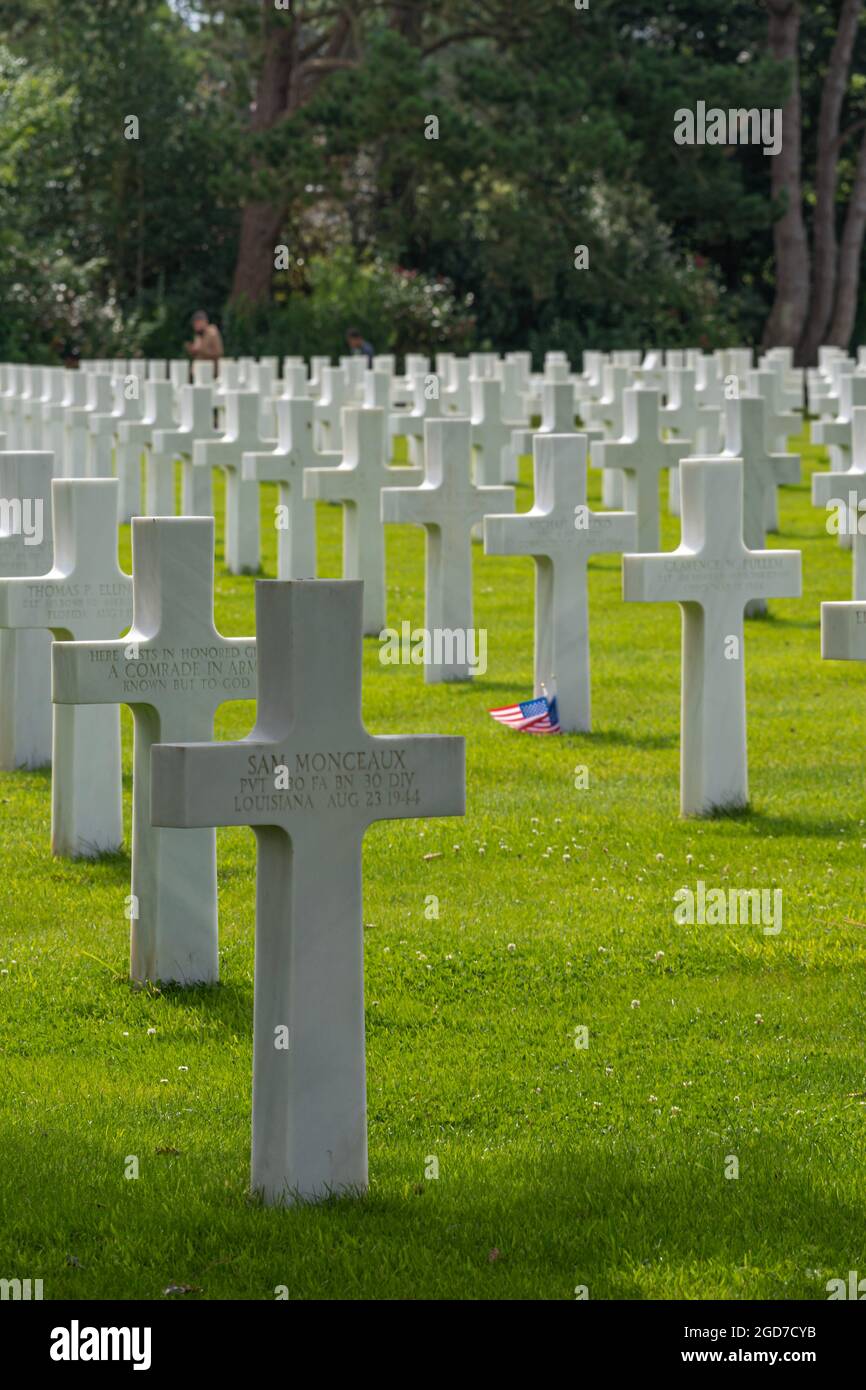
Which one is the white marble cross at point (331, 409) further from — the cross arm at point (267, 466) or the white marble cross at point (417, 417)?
the cross arm at point (267, 466)

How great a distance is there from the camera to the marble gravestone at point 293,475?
13.5 meters

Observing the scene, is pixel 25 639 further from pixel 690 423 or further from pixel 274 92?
pixel 274 92

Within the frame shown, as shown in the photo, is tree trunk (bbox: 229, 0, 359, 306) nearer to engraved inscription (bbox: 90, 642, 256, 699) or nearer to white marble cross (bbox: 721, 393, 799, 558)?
white marble cross (bbox: 721, 393, 799, 558)

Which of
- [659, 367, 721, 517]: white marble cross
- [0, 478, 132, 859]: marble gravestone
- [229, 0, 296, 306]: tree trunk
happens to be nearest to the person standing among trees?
[229, 0, 296, 306]: tree trunk

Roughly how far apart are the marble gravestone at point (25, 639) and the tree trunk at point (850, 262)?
31.3 metres

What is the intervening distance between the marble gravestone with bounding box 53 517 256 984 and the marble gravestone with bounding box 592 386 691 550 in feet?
26.4

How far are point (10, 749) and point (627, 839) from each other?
9.00 feet

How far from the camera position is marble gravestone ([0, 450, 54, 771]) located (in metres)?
8.40

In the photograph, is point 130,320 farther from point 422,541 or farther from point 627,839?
point 627,839

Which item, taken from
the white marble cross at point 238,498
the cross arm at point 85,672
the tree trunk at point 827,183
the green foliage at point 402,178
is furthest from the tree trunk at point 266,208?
the cross arm at point 85,672

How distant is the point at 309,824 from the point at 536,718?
18.3 feet

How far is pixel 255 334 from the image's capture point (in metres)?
34.3

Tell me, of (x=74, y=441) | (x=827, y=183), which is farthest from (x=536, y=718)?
(x=827, y=183)

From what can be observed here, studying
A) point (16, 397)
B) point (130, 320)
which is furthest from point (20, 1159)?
point (130, 320)
